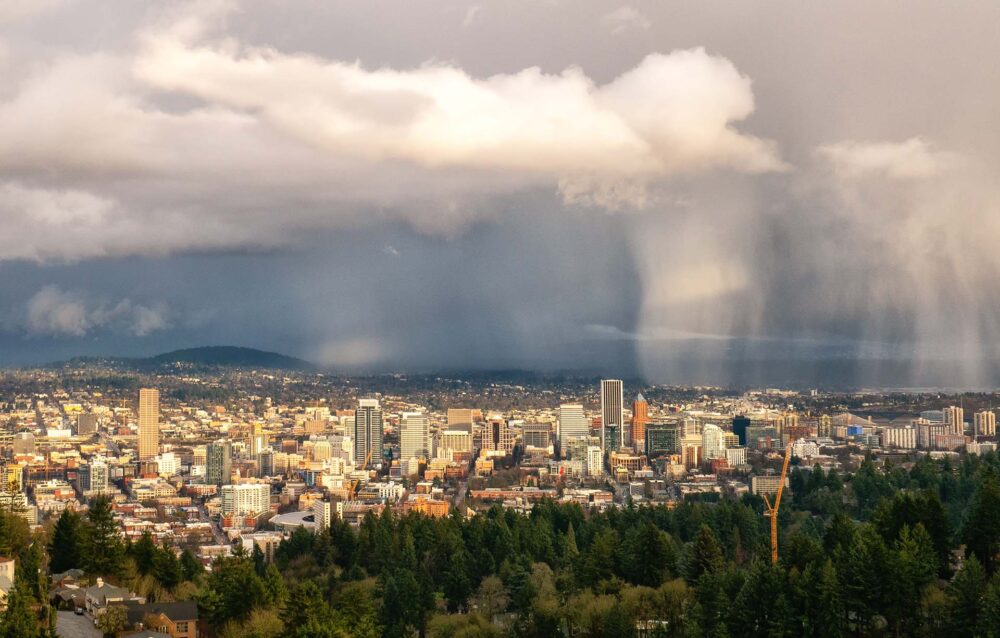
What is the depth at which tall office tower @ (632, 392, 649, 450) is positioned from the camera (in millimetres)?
123050

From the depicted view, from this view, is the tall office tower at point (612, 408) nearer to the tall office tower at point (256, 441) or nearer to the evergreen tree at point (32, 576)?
the tall office tower at point (256, 441)

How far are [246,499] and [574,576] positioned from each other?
58.2 meters

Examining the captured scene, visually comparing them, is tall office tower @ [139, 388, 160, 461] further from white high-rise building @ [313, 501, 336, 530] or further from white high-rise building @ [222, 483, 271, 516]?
white high-rise building @ [313, 501, 336, 530]

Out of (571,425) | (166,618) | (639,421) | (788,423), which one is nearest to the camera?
(166,618)

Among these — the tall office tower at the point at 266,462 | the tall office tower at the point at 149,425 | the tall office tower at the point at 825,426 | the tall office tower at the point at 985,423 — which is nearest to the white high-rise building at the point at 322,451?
the tall office tower at the point at 266,462

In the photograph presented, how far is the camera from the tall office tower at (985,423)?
9356 centimetres

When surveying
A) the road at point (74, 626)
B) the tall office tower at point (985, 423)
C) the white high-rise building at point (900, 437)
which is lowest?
the road at point (74, 626)

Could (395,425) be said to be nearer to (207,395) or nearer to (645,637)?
(207,395)

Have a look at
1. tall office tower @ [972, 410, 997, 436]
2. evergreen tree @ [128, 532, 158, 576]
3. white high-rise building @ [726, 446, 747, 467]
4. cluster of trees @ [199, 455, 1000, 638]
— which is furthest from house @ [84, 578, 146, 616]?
tall office tower @ [972, 410, 997, 436]

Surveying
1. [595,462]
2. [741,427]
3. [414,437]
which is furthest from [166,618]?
[414,437]

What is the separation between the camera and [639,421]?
129875 millimetres

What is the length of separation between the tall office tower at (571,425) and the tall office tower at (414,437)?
43.4 ft

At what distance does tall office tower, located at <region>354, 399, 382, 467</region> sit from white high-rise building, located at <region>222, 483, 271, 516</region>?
30228mm

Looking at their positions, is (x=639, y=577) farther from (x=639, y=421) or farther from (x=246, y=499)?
(x=639, y=421)
